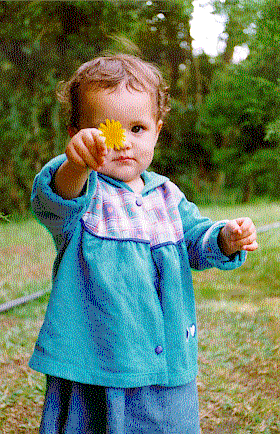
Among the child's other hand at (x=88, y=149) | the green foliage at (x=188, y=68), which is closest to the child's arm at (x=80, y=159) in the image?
the child's other hand at (x=88, y=149)

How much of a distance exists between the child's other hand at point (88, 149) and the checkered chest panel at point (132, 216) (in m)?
0.13

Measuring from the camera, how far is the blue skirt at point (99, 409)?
0.61m

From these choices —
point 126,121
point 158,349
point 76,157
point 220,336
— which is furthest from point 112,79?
point 220,336

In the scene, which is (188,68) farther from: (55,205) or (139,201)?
(55,205)

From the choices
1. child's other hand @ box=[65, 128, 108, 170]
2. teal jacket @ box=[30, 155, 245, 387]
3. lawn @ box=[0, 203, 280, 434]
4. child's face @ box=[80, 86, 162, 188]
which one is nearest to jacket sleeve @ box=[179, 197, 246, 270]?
teal jacket @ box=[30, 155, 245, 387]

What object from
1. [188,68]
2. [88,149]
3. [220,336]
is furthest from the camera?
[188,68]

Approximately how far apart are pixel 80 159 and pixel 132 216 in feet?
0.53

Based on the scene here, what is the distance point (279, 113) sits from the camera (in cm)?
108

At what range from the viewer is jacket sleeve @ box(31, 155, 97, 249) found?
55 cm

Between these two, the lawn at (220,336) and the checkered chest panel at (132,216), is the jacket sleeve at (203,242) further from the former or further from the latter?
the lawn at (220,336)

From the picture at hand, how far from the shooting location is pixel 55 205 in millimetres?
561

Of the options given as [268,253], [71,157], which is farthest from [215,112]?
[71,157]

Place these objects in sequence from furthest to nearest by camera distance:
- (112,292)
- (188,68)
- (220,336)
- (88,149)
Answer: (188,68)
(220,336)
(112,292)
(88,149)

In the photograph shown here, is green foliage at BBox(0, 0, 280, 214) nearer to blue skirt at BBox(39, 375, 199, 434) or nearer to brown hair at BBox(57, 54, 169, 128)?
brown hair at BBox(57, 54, 169, 128)
